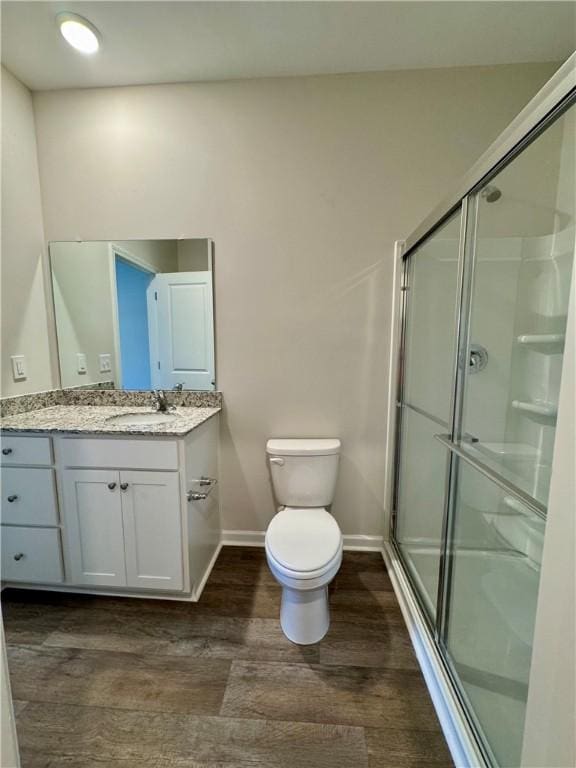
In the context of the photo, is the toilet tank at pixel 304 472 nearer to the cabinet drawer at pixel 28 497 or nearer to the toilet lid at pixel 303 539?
the toilet lid at pixel 303 539

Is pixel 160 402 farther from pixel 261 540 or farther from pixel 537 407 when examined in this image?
pixel 537 407

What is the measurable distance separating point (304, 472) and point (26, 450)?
1301 mm

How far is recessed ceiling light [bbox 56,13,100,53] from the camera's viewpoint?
130 centimetres

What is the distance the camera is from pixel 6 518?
1.48 meters

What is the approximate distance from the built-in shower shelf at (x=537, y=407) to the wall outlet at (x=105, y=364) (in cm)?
209

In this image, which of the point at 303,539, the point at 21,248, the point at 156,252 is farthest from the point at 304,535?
the point at 21,248

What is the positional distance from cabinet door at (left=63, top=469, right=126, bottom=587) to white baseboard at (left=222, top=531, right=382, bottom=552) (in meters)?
0.63

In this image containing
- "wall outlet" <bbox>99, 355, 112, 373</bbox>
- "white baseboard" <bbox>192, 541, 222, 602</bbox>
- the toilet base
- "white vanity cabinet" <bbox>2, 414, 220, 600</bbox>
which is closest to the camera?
the toilet base

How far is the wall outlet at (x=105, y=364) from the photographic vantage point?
1.86 meters

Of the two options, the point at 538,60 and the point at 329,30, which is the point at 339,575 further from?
the point at 538,60

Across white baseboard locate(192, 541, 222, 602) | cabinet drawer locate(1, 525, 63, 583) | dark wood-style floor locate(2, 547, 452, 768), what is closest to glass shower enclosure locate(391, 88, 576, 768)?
dark wood-style floor locate(2, 547, 452, 768)

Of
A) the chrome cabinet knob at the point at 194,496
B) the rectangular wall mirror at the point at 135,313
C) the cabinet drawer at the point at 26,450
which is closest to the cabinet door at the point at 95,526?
the cabinet drawer at the point at 26,450

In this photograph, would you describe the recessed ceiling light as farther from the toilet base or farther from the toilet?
the toilet base

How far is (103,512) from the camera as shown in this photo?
56.6 inches
